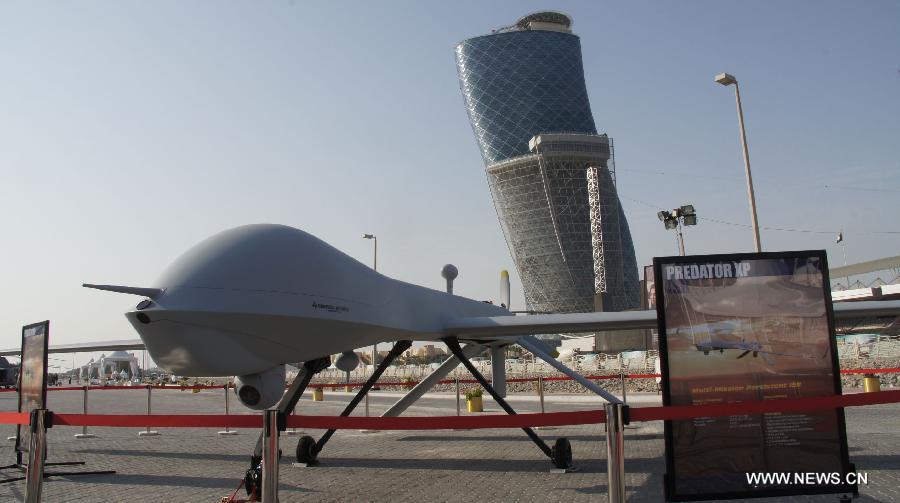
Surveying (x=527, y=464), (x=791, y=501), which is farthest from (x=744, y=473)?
(x=527, y=464)

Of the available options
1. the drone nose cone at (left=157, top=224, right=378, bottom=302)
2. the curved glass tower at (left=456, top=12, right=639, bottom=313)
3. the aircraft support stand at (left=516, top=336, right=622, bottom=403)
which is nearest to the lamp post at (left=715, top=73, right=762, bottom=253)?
the aircraft support stand at (left=516, top=336, right=622, bottom=403)

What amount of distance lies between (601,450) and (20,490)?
8.54 meters

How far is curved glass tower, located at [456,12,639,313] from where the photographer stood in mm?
101875

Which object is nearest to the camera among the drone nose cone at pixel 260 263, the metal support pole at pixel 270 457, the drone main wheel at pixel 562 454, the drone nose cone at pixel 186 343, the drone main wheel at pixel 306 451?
the metal support pole at pixel 270 457

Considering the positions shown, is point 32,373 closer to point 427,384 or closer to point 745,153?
point 427,384

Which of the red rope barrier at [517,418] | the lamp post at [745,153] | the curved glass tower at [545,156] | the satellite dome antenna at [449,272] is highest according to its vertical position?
the curved glass tower at [545,156]

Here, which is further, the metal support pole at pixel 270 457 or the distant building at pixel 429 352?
the distant building at pixel 429 352

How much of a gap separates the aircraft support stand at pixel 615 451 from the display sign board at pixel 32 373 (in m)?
8.24

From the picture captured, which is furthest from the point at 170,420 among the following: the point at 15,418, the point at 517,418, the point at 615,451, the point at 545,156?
the point at 545,156

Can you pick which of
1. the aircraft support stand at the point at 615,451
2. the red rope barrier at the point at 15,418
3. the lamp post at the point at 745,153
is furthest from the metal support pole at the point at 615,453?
the lamp post at the point at 745,153

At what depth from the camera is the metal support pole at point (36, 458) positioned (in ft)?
20.8

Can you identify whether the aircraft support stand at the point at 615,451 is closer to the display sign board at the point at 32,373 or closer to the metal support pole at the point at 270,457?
the metal support pole at the point at 270,457

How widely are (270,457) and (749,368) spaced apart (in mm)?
4292

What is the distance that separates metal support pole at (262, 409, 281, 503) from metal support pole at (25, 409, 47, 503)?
94.2 inches
